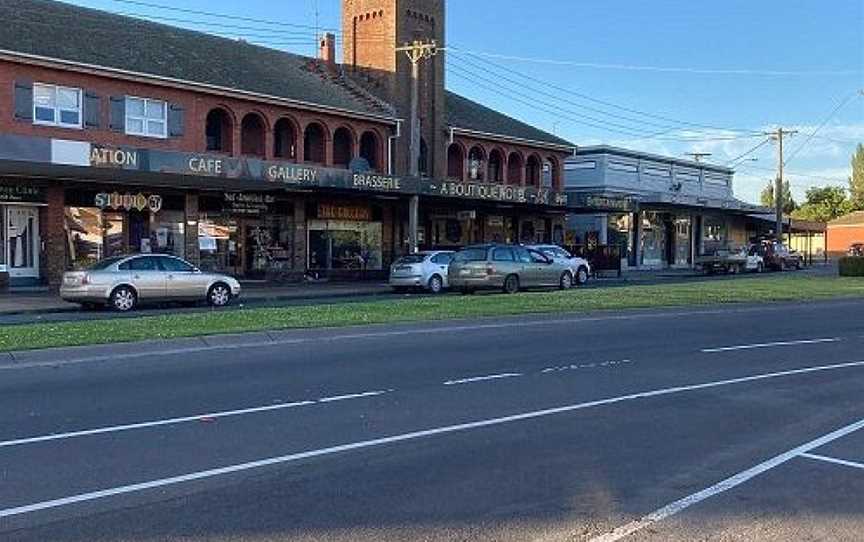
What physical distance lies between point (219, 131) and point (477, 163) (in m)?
14.8

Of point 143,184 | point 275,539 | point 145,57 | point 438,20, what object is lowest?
point 275,539

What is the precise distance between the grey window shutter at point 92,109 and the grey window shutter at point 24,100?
1.76 m

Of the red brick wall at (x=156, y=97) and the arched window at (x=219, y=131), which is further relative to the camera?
the arched window at (x=219, y=131)

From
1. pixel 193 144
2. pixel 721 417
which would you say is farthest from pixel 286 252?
pixel 721 417

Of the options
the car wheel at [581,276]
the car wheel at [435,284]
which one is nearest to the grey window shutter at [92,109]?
the car wheel at [435,284]

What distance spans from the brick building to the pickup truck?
861 centimetres

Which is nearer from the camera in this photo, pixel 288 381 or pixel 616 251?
pixel 288 381

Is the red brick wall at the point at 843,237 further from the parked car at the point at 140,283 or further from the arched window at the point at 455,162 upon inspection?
the parked car at the point at 140,283

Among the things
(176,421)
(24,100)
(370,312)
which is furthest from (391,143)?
(176,421)

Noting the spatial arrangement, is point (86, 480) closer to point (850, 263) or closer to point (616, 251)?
point (850, 263)

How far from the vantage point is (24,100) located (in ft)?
93.4

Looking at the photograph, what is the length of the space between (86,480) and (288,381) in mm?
4596

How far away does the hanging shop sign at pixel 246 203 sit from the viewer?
34.0 metres

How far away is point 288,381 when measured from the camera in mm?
10914
